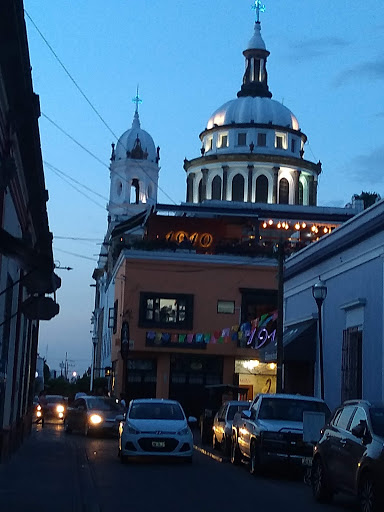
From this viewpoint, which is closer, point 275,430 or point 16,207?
point 275,430

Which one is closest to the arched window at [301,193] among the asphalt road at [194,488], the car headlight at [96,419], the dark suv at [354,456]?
the car headlight at [96,419]

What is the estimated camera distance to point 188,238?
61.7 meters

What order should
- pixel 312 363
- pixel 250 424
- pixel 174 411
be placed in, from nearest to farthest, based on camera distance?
pixel 250 424
pixel 174 411
pixel 312 363

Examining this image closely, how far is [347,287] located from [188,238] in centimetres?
3069

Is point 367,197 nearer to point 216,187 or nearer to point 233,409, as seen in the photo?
point 216,187

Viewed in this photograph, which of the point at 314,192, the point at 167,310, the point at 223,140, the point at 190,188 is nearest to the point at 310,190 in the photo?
the point at 314,192

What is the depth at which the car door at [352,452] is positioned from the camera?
600 inches

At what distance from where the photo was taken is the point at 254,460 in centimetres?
2206

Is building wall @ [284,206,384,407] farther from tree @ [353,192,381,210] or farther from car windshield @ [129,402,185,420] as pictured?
tree @ [353,192,381,210]

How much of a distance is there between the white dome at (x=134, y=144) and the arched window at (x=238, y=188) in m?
7.67

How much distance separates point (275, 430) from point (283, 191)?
71.9 m

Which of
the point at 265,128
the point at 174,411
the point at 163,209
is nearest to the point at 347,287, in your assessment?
the point at 174,411

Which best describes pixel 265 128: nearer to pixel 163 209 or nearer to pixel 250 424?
pixel 163 209

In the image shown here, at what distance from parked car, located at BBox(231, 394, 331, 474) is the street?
514mm
